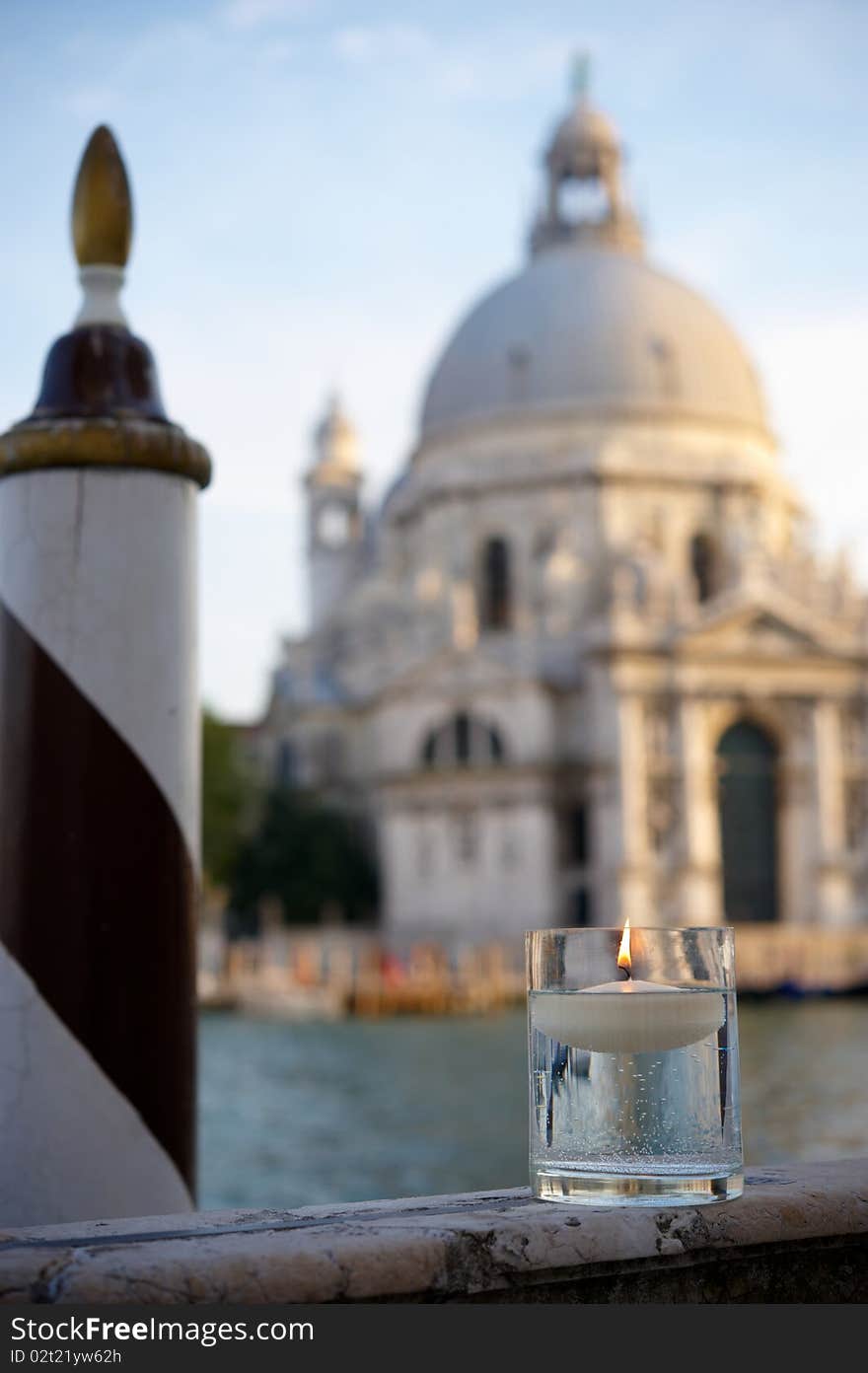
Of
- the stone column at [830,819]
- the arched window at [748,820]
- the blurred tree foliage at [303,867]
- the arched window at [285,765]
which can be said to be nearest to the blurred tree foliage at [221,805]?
the blurred tree foliage at [303,867]

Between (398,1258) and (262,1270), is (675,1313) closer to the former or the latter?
(398,1258)

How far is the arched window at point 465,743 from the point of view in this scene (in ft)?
147

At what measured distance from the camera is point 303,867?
45.2m

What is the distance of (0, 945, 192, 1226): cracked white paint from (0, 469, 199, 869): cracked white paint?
1.65 ft

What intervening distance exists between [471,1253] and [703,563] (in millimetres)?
50362

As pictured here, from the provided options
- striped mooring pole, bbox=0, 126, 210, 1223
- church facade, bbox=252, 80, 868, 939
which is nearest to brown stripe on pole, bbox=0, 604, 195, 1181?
striped mooring pole, bbox=0, 126, 210, 1223

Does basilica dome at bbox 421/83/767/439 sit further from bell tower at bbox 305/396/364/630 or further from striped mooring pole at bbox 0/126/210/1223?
striped mooring pole at bbox 0/126/210/1223

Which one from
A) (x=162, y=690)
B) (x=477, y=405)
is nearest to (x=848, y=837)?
(x=477, y=405)

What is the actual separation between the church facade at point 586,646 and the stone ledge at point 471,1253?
123 ft

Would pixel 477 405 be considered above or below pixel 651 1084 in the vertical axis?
above

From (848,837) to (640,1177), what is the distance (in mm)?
45122

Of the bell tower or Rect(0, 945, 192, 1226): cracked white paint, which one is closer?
Rect(0, 945, 192, 1226): cracked white paint

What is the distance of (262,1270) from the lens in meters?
2.11

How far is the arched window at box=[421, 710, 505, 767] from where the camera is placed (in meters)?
44.9
